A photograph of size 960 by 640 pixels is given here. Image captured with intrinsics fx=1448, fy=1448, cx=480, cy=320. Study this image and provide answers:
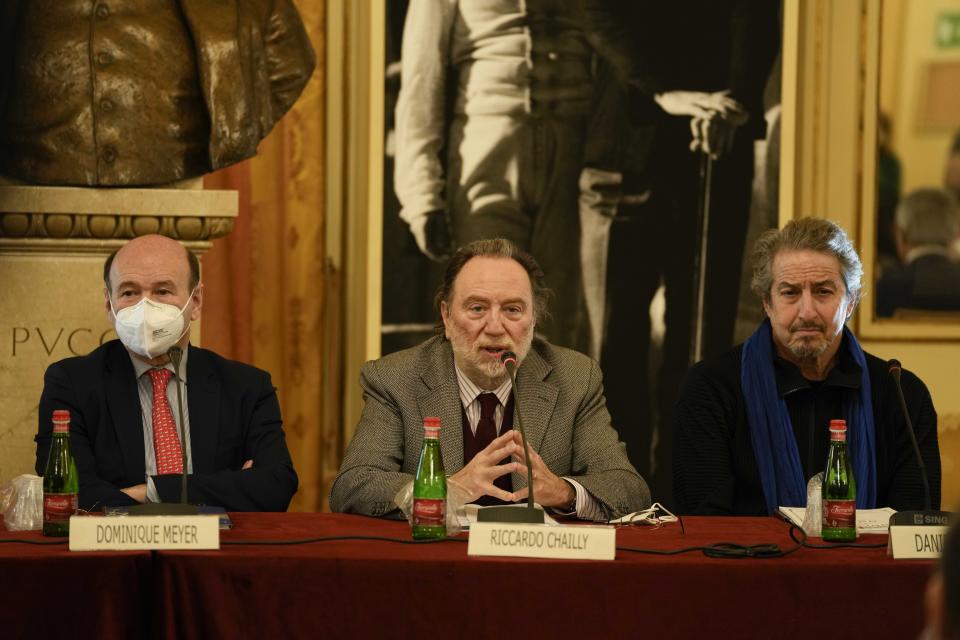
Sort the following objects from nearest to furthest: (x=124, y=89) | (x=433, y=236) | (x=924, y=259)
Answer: (x=124, y=89), (x=433, y=236), (x=924, y=259)

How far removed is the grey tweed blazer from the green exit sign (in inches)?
128

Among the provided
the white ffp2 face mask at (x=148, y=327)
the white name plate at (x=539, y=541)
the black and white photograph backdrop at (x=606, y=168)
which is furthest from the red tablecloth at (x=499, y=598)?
the black and white photograph backdrop at (x=606, y=168)

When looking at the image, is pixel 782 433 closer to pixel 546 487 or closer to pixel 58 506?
pixel 546 487

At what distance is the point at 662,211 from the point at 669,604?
11.7 feet

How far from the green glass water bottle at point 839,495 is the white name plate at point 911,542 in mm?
169

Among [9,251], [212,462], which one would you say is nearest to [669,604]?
[212,462]

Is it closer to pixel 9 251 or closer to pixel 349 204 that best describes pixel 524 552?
pixel 9 251

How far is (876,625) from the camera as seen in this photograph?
2490 mm

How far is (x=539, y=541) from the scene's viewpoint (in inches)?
98.7

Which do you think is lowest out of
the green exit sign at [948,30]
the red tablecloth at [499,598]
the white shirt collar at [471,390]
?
the red tablecloth at [499,598]

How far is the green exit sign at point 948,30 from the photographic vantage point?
19.8ft

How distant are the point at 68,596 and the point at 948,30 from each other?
4.80 meters

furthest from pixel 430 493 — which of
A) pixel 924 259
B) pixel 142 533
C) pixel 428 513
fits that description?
pixel 924 259

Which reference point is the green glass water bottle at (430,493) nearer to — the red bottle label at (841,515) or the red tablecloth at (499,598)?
the red tablecloth at (499,598)
